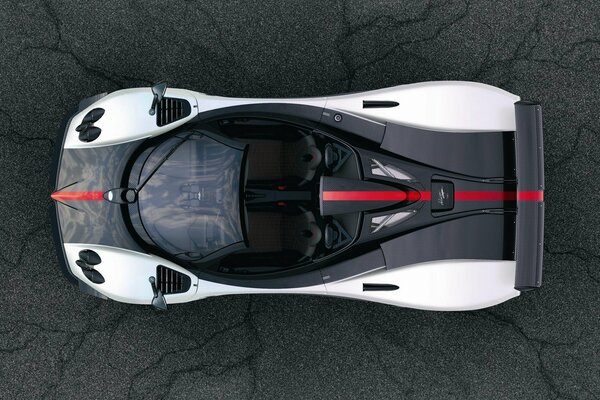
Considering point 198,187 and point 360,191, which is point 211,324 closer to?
point 198,187

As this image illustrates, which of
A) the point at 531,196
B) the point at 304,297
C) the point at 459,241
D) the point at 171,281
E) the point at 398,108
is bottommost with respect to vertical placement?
the point at 304,297

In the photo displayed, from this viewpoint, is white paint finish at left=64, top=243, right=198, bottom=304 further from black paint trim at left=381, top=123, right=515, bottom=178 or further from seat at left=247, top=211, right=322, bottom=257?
black paint trim at left=381, top=123, right=515, bottom=178

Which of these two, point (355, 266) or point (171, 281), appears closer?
point (355, 266)

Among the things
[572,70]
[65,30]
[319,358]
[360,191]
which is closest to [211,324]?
[319,358]

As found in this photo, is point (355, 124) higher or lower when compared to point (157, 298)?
higher

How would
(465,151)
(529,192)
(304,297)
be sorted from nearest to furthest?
(529,192) < (465,151) < (304,297)

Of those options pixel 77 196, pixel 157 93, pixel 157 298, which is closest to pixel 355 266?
pixel 157 298

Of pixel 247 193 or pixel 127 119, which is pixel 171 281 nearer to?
pixel 247 193

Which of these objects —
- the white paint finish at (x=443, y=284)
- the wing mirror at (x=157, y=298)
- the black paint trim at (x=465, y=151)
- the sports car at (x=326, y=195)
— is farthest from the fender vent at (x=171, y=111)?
the white paint finish at (x=443, y=284)
